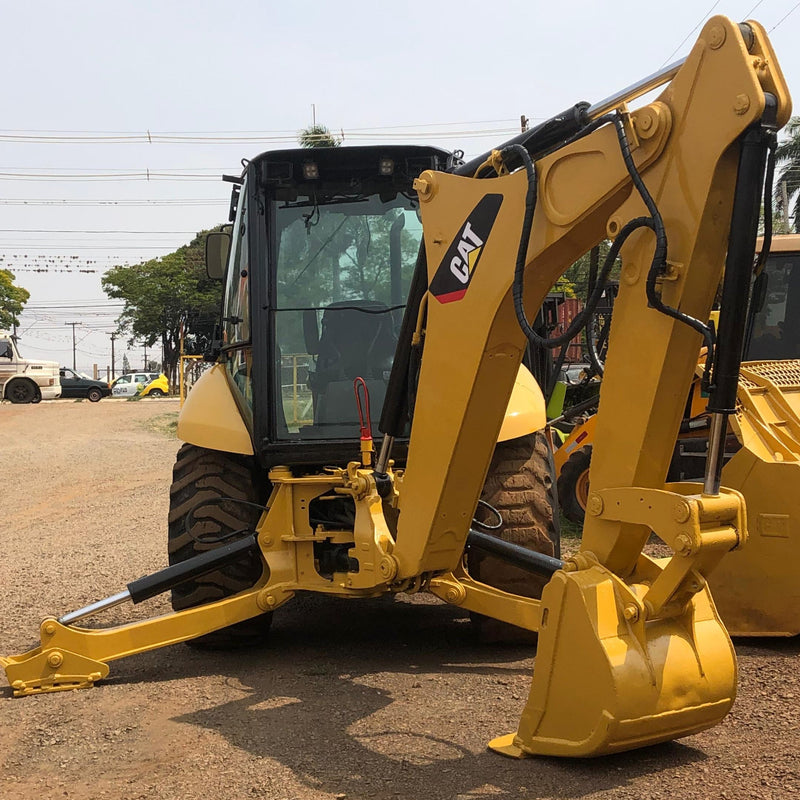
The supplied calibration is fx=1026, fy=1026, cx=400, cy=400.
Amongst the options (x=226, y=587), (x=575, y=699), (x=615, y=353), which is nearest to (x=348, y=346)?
(x=226, y=587)

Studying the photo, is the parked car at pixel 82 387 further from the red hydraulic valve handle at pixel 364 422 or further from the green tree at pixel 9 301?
the red hydraulic valve handle at pixel 364 422

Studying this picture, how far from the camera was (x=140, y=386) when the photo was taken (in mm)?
54719

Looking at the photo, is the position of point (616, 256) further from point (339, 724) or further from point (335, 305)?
point (335, 305)

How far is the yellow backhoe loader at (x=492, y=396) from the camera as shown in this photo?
3236mm

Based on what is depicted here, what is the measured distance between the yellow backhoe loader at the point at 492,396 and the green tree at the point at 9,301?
49502 millimetres

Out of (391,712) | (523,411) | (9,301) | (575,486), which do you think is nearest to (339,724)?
(391,712)

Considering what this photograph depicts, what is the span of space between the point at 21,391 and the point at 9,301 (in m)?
17.7

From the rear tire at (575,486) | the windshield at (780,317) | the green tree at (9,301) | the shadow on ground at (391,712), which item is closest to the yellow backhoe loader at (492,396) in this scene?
the shadow on ground at (391,712)

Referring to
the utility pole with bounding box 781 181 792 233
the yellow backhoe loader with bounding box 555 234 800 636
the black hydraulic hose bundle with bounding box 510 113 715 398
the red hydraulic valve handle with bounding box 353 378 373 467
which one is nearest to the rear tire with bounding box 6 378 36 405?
the utility pole with bounding box 781 181 792 233

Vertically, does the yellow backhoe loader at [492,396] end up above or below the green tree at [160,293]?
below

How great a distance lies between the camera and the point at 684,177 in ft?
10.7

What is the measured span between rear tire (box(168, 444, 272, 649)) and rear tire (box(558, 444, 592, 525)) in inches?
185

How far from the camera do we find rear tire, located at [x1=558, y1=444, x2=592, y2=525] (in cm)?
957

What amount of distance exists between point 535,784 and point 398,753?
2.07 feet
